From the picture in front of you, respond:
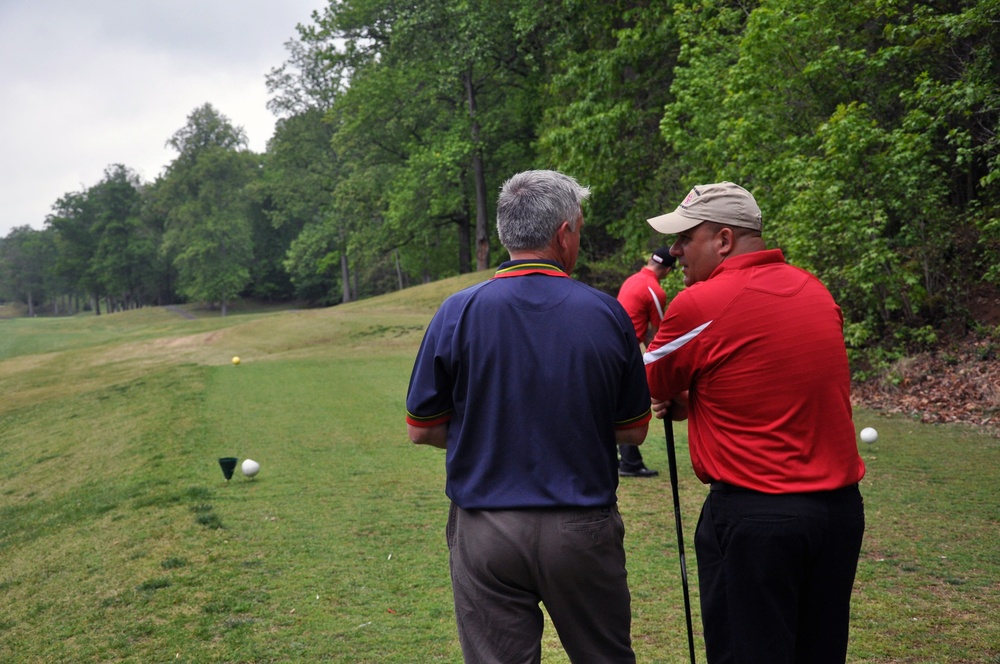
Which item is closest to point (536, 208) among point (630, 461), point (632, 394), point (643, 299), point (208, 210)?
point (632, 394)

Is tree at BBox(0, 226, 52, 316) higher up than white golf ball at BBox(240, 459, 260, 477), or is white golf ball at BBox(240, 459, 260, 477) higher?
tree at BBox(0, 226, 52, 316)

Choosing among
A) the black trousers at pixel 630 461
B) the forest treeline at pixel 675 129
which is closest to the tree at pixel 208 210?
the forest treeline at pixel 675 129

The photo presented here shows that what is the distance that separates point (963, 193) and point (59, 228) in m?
83.2

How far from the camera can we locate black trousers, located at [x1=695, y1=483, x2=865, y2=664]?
280cm

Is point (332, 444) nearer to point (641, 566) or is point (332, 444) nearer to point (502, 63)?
point (641, 566)

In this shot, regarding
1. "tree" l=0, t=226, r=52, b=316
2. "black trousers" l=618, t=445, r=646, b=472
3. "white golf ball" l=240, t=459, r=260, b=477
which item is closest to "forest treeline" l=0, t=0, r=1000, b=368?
"black trousers" l=618, t=445, r=646, b=472

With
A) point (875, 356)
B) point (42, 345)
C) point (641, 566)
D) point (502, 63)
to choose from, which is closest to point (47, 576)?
point (641, 566)

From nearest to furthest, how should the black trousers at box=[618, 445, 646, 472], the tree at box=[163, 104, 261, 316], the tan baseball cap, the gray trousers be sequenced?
1. the gray trousers
2. the tan baseball cap
3. the black trousers at box=[618, 445, 646, 472]
4. the tree at box=[163, 104, 261, 316]

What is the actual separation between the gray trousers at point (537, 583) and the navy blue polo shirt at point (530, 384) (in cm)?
8

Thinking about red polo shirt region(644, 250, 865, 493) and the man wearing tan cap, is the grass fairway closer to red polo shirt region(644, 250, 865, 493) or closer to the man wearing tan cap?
the man wearing tan cap

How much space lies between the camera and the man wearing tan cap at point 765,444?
281cm

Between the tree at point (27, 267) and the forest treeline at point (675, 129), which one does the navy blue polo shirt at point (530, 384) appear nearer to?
the forest treeline at point (675, 129)

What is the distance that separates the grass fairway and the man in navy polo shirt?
2.14 metres

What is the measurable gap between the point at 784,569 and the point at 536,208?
57.7 inches
